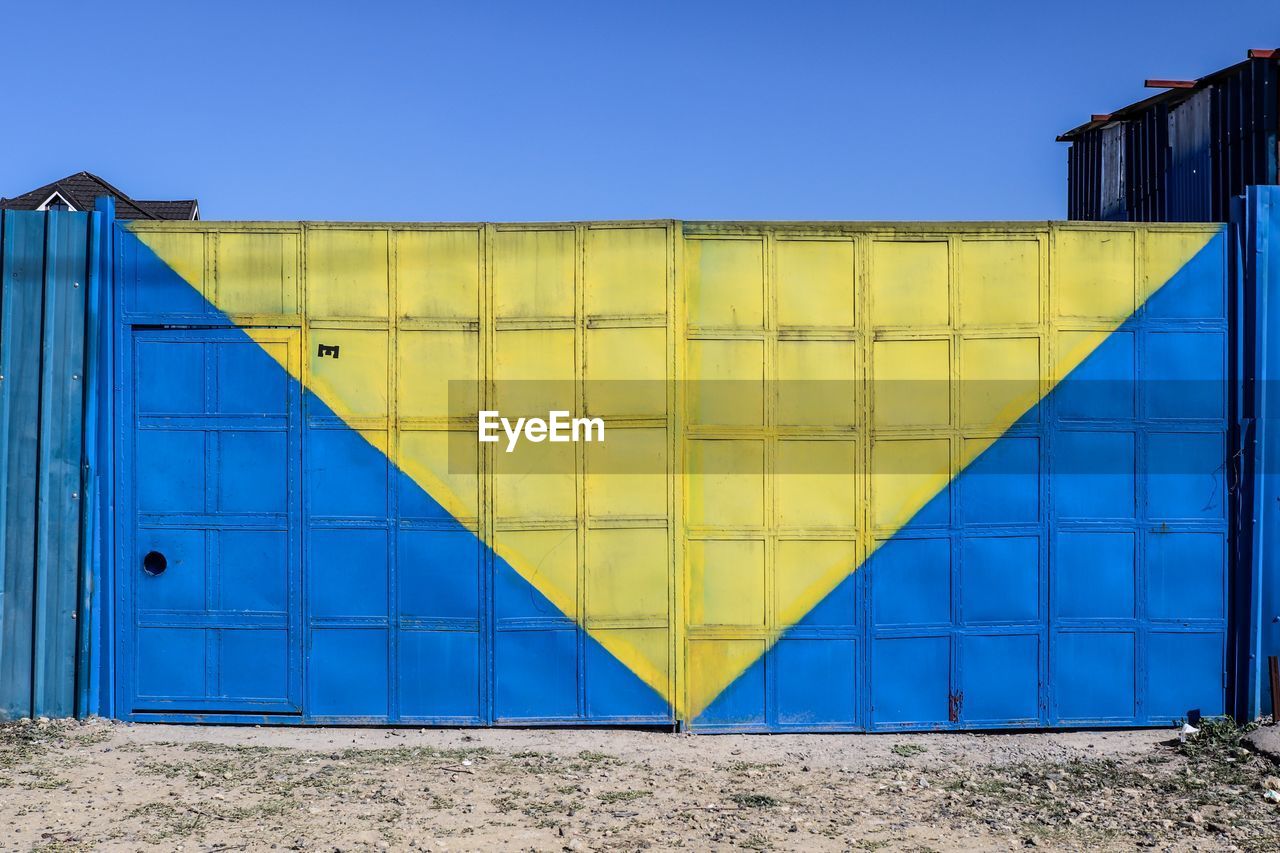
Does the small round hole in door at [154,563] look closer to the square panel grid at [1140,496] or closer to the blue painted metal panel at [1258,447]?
the square panel grid at [1140,496]

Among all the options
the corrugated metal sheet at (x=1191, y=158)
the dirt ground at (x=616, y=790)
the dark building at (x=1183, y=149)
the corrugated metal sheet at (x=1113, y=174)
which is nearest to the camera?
the dirt ground at (x=616, y=790)

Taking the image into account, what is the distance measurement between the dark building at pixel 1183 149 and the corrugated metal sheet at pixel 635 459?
8.95 ft

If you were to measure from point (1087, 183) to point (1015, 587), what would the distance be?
7.77m

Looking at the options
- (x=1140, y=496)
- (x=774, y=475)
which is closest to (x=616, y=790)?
(x=774, y=475)

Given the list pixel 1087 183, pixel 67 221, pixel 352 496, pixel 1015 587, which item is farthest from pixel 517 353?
pixel 1087 183

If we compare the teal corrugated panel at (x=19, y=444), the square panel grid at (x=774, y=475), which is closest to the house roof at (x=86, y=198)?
the teal corrugated panel at (x=19, y=444)

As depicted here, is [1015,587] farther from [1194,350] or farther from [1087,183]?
[1087,183]

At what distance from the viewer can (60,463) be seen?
666 cm

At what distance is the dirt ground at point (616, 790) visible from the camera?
5148mm

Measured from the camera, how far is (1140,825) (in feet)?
17.6

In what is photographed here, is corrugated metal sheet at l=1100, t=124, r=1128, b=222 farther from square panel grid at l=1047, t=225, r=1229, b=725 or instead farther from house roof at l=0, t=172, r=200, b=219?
house roof at l=0, t=172, r=200, b=219

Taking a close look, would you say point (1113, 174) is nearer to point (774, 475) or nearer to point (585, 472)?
point (774, 475)

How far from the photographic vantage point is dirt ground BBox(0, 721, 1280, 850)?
515 cm

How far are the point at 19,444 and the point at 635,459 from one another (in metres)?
4.07
